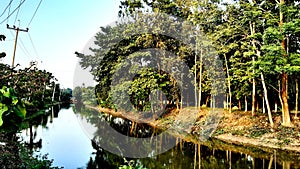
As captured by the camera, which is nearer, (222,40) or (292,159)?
(292,159)

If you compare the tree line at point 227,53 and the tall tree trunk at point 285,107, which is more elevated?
the tree line at point 227,53

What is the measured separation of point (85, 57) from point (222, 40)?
22.8 metres

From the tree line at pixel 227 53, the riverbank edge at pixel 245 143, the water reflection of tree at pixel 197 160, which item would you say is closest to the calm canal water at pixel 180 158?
the water reflection of tree at pixel 197 160

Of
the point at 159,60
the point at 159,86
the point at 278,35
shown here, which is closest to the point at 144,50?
the point at 159,60

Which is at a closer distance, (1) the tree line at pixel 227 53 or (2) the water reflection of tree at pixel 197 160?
(2) the water reflection of tree at pixel 197 160

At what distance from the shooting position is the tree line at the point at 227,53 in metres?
14.0

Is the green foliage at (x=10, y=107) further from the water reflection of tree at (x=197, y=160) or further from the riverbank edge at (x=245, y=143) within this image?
the riverbank edge at (x=245, y=143)

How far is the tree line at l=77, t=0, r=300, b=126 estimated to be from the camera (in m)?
14.0

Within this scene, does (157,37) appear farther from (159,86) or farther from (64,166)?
(64,166)

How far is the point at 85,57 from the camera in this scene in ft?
123

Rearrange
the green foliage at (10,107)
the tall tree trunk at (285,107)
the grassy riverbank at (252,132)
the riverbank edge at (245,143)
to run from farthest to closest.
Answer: the tall tree trunk at (285,107), the grassy riverbank at (252,132), the riverbank edge at (245,143), the green foliage at (10,107)

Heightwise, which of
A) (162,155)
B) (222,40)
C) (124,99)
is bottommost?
(162,155)

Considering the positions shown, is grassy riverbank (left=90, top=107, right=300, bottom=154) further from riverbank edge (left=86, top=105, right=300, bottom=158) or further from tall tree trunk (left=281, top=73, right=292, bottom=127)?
tall tree trunk (left=281, top=73, right=292, bottom=127)

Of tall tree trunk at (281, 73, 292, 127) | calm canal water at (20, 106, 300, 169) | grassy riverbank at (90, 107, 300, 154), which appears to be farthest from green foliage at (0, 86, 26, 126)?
tall tree trunk at (281, 73, 292, 127)
